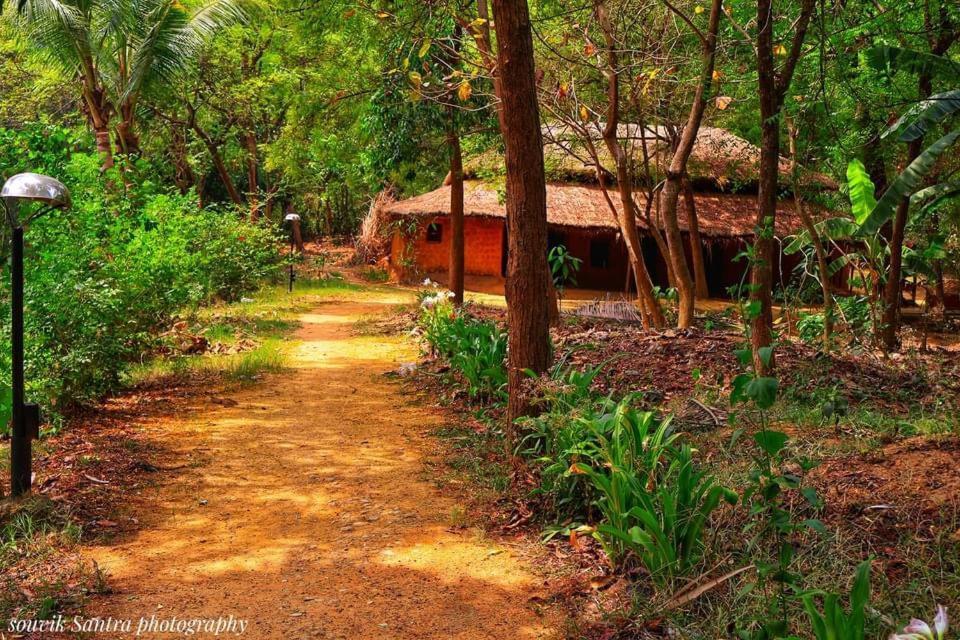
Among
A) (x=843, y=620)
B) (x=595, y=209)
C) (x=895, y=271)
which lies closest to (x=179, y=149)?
(x=595, y=209)

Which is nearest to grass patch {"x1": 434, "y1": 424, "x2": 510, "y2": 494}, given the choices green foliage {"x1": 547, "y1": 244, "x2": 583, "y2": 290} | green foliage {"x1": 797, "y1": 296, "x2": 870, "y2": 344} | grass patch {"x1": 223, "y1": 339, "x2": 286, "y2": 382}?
green foliage {"x1": 547, "y1": 244, "x2": 583, "y2": 290}

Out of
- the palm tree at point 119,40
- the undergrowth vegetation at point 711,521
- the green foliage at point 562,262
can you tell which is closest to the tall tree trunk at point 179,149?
the palm tree at point 119,40

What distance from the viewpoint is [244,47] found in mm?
21625

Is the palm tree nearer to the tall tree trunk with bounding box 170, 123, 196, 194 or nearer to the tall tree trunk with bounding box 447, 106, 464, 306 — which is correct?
the tall tree trunk with bounding box 447, 106, 464, 306

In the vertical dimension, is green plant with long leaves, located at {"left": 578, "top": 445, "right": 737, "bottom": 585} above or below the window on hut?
below

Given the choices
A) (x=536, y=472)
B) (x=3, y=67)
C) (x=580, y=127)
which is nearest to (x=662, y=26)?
(x=580, y=127)

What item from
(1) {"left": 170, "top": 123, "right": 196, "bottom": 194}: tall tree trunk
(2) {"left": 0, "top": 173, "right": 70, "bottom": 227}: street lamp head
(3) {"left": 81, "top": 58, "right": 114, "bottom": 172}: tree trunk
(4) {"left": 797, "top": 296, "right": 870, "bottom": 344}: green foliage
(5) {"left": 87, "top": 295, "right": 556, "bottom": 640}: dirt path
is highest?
(1) {"left": 170, "top": 123, "right": 196, "bottom": 194}: tall tree trunk

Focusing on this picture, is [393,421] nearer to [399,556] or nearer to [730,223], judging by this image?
[399,556]

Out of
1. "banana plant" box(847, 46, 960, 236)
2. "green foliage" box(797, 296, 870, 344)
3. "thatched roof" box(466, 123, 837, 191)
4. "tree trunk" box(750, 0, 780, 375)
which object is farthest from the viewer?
"thatched roof" box(466, 123, 837, 191)

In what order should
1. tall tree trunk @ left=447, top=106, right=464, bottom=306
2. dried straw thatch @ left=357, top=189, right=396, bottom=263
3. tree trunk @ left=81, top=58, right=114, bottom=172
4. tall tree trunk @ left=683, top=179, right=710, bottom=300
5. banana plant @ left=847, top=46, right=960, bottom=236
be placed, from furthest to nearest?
dried straw thatch @ left=357, top=189, right=396, bottom=263, tall tree trunk @ left=683, top=179, right=710, bottom=300, tall tree trunk @ left=447, top=106, right=464, bottom=306, tree trunk @ left=81, top=58, right=114, bottom=172, banana plant @ left=847, top=46, right=960, bottom=236

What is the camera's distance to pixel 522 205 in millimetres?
6246

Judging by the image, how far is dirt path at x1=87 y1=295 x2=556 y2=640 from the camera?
4234 mm

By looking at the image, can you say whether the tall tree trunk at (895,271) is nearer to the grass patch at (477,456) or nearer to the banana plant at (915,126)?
the banana plant at (915,126)

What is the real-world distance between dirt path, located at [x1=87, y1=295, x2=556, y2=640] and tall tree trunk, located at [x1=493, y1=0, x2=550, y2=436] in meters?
1.20
